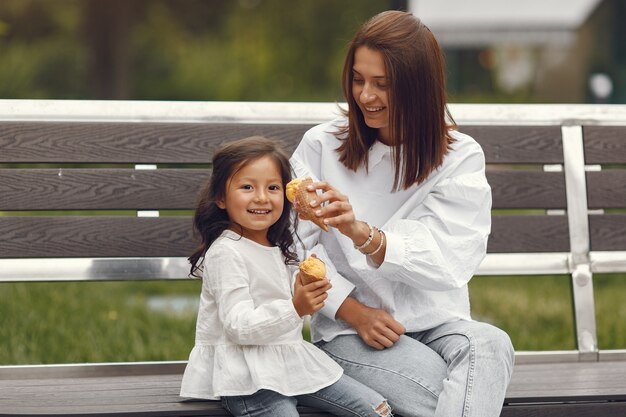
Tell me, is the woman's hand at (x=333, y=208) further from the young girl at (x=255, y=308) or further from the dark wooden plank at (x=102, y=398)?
the dark wooden plank at (x=102, y=398)

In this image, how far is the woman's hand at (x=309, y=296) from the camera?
2.80 metres

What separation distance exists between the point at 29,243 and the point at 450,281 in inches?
54.8

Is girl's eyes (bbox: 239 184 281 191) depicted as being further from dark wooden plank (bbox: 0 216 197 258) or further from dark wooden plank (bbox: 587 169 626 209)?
dark wooden plank (bbox: 587 169 626 209)

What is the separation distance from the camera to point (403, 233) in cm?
312

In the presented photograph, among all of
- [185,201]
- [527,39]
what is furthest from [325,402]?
[527,39]

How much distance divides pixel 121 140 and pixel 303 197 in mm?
1044

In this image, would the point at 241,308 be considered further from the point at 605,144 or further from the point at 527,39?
the point at 527,39

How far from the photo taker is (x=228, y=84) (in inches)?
627

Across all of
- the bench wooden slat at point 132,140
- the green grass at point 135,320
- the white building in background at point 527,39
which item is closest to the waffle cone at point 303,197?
the bench wooden slat at point 132,140

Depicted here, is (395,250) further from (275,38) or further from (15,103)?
(275,38)

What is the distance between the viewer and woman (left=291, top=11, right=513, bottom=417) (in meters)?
3.01

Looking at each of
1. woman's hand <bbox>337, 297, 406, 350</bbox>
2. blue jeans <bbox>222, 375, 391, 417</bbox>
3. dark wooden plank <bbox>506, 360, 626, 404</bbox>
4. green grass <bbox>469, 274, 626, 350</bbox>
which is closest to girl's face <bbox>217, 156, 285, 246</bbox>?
woman's hand <bbox>337, 297, 406, 350</bbox>

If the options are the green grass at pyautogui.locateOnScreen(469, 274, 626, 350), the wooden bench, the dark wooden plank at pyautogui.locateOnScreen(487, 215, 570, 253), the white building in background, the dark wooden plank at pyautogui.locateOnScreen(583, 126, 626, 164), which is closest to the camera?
the wooden bench

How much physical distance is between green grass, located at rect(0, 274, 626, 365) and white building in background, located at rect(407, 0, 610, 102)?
20.6 feet
